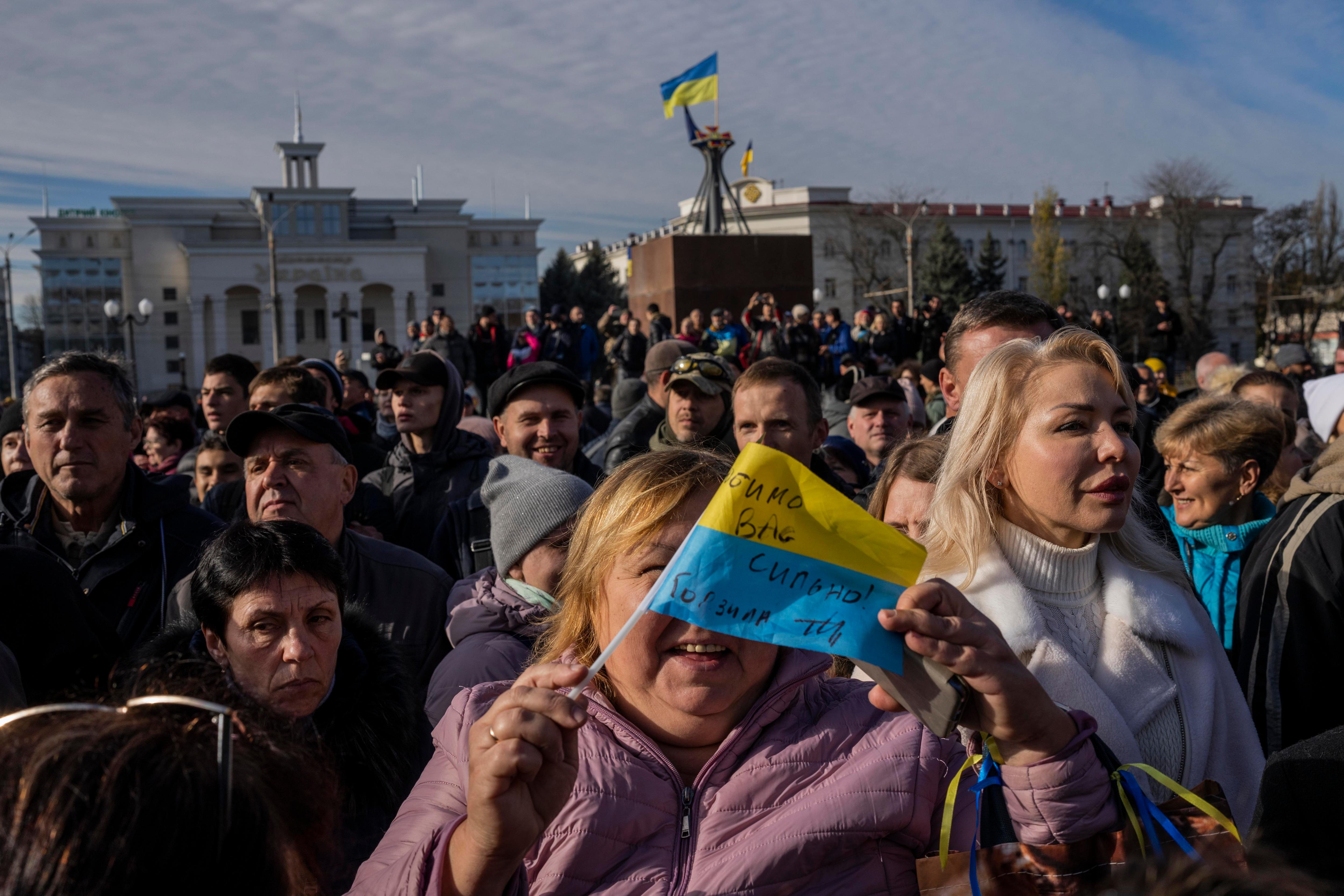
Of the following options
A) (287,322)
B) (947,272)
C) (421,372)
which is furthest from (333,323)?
(421,372)

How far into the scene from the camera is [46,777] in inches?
44.4

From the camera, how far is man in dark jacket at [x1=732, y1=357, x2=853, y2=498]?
15.5 ft

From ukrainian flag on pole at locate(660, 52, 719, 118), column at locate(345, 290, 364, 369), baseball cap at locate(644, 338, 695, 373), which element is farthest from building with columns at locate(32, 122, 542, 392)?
baseball cap at locate(644, 338, 695, 373)

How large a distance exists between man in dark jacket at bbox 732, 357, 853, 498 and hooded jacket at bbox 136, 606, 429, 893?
2.18 meters

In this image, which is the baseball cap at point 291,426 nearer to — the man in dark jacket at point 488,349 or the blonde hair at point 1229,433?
the blonde hair at point 1229,433

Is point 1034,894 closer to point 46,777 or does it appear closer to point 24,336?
point 46,777

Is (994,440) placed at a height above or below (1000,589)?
above

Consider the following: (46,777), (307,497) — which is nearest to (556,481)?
(307,497)

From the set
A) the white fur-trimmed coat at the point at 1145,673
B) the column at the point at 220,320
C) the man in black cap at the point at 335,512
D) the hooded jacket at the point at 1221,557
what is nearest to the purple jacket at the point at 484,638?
the man in black cap at the point at 335,512

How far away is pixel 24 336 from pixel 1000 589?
101 m

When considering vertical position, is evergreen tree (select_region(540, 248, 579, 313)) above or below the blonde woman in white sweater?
above

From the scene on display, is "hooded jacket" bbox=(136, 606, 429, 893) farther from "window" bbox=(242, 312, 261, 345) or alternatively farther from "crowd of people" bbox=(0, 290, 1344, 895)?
"window" bbox=(242, 312, 261, 345)

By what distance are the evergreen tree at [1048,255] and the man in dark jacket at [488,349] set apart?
191ft

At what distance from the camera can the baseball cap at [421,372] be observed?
5.58 meters
